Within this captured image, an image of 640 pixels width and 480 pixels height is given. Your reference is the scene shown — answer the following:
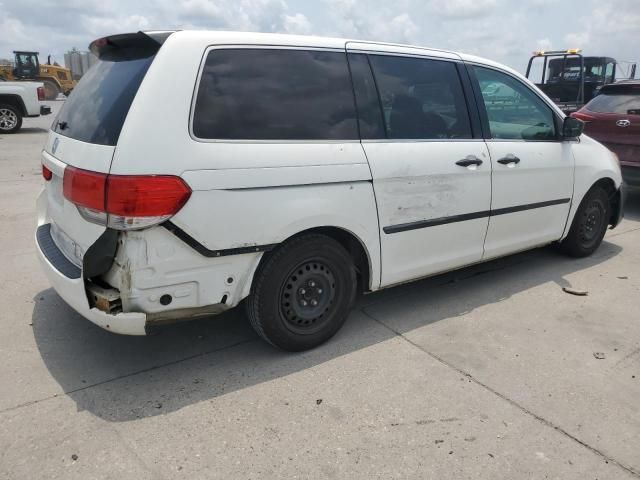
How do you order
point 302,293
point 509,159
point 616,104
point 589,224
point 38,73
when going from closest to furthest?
point 302,293, point 509,159, point 589,224, point 616,104, point 38,73

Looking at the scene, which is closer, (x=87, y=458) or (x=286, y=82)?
(x=87, y=458)

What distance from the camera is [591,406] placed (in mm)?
2889

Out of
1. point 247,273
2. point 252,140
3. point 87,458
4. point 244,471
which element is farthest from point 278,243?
point 87,458

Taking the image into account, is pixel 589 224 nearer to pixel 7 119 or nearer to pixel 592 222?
pixel 592 222

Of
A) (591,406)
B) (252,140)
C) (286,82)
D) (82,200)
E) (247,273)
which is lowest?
(591,406)

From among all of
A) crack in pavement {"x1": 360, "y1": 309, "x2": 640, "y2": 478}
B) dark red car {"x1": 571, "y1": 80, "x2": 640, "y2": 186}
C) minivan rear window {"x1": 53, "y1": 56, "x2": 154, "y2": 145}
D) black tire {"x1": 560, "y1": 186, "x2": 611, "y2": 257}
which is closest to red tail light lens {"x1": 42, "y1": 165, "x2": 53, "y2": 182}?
minivan rear window {"x1": 53, "y1": 56, "x2": 154, "y2": 145}

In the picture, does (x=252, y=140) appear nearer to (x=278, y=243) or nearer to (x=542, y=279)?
(x=278, y=243)

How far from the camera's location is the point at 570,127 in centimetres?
457

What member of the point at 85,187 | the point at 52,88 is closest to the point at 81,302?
the point at 85,187

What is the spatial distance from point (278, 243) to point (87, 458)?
1387 mm

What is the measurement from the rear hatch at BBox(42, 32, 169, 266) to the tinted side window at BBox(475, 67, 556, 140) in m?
2.50

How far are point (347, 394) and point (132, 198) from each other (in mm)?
1532

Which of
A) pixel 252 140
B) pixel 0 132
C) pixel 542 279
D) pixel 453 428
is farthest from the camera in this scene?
pixel 0 132

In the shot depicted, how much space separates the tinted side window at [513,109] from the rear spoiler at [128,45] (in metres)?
2.43
